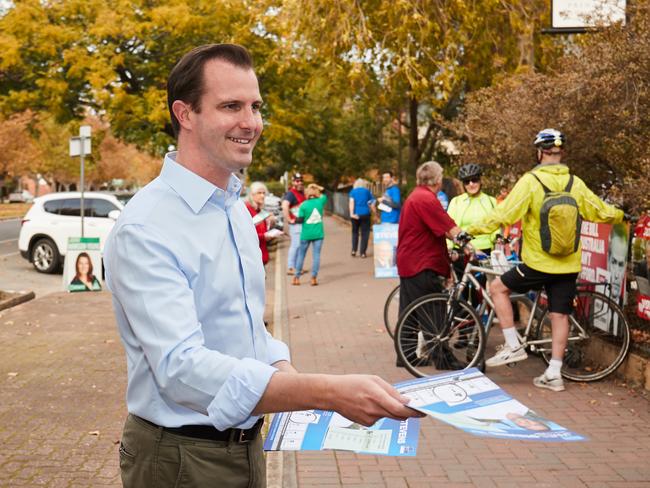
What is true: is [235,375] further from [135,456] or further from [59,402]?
[59,402]

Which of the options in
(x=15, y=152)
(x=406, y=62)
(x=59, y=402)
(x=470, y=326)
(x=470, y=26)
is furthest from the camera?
(x=15, y=152)

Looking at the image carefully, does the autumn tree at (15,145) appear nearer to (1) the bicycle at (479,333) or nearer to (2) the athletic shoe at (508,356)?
(1) the bicycle at (479,333)

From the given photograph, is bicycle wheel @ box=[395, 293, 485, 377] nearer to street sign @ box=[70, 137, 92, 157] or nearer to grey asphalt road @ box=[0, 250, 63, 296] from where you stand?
grey asphalt road @ box=[0, 250, 63, 296]

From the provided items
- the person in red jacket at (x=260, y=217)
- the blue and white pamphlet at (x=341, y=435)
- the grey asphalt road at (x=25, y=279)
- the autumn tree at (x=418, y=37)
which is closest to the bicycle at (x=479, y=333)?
the person in red jacket at (x=260, y=217)

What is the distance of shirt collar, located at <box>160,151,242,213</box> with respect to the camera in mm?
2021

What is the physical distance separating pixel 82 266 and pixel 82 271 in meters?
0.09

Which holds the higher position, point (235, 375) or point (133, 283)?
point (133, 283)

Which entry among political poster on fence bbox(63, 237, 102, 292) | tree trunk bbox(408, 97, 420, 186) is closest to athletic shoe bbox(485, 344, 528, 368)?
political poster on fence bbox(63, 237, 102, 292)

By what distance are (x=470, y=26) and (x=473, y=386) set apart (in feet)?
49.5

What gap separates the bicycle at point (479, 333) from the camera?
752 cm

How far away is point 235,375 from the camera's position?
1737mm

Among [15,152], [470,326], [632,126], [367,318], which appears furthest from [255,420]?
[15,152]

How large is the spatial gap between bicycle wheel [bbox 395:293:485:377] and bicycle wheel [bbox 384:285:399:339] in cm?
A: 141

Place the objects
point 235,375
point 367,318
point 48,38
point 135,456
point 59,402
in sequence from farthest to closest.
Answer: point 48,38 < point 367,318 < point 59,402 < point 135,456 < point 235,375
